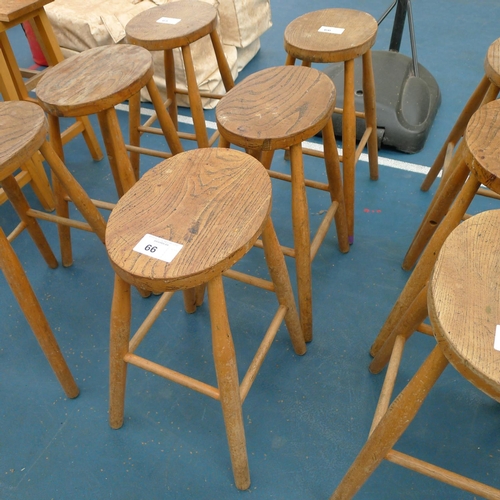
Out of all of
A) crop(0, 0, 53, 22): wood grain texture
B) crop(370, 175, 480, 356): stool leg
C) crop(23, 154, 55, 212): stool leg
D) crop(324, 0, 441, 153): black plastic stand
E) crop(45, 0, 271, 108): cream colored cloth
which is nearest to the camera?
crop(370, 175, 480, 356): stool leg

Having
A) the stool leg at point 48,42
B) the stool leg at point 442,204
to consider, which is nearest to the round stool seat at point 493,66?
the stool leg at point 442,204

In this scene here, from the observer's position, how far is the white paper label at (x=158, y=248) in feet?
2.81

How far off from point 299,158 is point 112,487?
1.08m

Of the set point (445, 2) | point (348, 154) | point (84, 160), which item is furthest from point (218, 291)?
point (445, 2)

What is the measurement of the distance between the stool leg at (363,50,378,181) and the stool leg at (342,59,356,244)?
8.8 inches

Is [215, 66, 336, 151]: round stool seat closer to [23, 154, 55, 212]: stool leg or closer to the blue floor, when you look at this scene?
the blue floor

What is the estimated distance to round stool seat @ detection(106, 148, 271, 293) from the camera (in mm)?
838

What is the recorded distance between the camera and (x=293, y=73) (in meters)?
1.38

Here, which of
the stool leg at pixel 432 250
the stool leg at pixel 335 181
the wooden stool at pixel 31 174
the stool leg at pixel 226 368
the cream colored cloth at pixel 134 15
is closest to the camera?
the stool leg at pixel 226 368

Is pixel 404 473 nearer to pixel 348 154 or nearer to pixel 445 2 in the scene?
pixel 348 154

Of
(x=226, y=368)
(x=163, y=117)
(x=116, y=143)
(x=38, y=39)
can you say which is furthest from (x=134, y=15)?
(x=226, y=368)

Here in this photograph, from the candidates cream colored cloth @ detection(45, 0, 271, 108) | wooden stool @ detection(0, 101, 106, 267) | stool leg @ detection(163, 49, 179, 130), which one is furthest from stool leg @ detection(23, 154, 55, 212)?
cream colored cloth @ detection(45, 0, 271, 108)

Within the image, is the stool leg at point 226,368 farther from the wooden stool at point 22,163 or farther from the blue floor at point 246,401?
the wooden stool at point 22,163

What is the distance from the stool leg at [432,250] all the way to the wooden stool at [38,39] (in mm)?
1704
